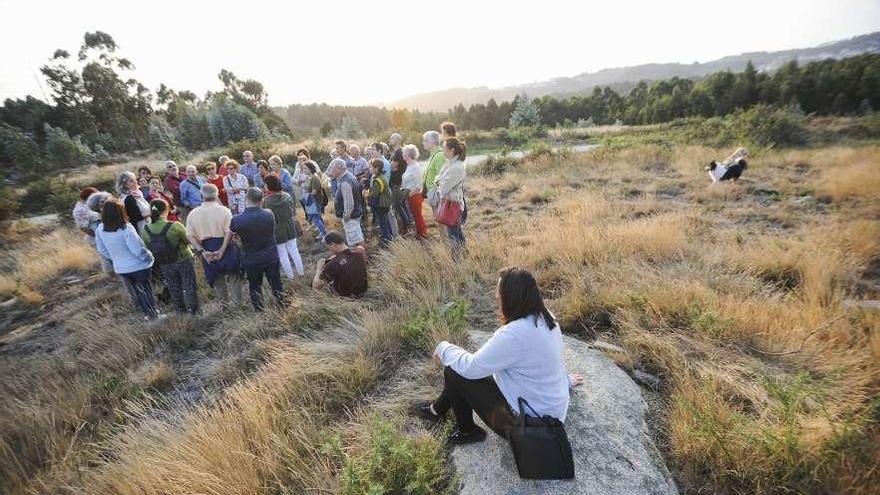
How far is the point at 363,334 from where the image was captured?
398 cm

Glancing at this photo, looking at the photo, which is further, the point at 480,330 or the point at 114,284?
the point at 114,284

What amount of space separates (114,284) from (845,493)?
34.4ft

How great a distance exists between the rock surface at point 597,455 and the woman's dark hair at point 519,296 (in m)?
0.84

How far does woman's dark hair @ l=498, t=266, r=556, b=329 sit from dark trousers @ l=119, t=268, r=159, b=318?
5.43 metres

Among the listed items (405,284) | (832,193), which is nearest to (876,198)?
(832,193)

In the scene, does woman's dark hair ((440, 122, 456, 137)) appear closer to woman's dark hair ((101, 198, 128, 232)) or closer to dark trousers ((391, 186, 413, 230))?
A: dark trousers ((391, 186, 413, 230))

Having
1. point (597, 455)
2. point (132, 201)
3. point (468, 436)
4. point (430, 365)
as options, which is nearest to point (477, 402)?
point (468, 436)

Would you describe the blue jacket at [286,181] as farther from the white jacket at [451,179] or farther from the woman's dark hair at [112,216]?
the white jacket at [451,179]

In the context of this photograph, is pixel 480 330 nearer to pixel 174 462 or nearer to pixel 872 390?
pixel 174 462

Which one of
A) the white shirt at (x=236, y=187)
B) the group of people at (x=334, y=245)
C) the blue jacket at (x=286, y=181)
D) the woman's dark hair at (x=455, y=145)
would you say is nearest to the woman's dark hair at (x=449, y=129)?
the group of people at (x=334, y=245)

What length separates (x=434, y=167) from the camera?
6340 millimetres

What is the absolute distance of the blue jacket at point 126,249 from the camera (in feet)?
16.3

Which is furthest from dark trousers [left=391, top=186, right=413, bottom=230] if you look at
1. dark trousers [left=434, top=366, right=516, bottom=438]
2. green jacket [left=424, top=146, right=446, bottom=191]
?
dark trousers [left=434, top=366, right=516, bottom=438]

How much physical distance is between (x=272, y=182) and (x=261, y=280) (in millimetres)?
1440
